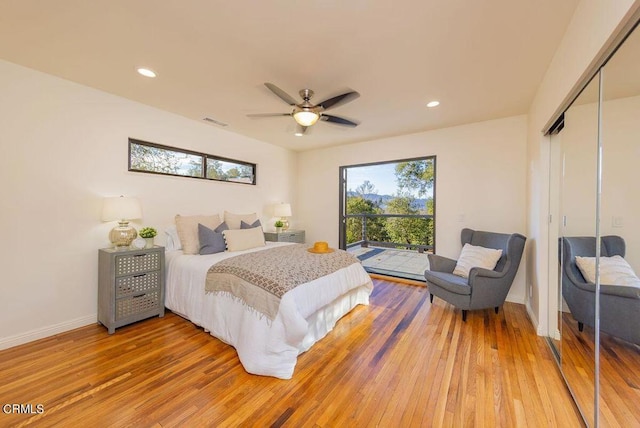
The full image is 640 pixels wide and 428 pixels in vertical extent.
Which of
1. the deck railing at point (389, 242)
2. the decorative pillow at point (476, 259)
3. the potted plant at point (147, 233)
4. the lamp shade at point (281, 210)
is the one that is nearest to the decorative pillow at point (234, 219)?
the lamp shade at point (281, 210)

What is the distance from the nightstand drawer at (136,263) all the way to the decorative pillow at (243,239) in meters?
0.80

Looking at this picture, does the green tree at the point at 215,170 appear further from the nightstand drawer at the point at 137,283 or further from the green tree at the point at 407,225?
the green tree at the point at 407,225

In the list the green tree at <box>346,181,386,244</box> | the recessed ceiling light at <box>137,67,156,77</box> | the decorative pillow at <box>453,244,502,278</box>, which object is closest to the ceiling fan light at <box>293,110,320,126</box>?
the recessed ceiling light at <box>137,67,156,77</box>

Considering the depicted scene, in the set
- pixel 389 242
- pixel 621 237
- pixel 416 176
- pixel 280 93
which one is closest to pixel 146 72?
pixel 280 93

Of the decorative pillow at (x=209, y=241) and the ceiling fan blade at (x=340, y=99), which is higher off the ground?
the ceiling fan blade at (x=340, y=99)

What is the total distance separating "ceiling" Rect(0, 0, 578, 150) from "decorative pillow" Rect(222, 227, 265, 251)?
1.63 m

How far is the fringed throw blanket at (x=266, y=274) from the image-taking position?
206 cm

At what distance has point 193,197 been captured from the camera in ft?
12.2

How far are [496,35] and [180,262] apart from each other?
142 inches

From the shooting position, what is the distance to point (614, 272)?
4.47ft

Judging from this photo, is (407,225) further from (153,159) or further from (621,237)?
(153,159)

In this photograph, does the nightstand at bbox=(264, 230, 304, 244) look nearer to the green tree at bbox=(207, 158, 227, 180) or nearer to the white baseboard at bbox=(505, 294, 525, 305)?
the green tree at bbox=(207, 158, 227, 180)

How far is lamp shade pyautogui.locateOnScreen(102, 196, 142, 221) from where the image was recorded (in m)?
2.66

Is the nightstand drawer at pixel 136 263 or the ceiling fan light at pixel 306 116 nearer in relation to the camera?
the ceiling fan light at pixel 306 116
